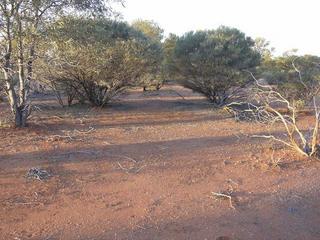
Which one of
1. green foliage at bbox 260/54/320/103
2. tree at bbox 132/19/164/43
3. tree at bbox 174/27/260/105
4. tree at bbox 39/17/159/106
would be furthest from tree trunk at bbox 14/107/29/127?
tree at bbox 132/19/164/43

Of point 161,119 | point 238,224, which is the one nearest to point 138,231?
point 238,224

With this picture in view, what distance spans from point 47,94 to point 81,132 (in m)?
10.1

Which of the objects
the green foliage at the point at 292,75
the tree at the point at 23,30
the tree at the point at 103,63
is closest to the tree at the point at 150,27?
the green foliage at the point at 292,75

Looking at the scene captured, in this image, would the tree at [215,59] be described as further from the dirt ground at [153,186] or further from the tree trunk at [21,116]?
the tree trunk at [21,116]

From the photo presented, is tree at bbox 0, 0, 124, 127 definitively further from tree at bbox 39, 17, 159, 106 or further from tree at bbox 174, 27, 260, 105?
tree at bbox 174, 27, 260, 105

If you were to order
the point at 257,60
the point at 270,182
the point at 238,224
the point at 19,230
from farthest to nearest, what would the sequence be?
1. the point at 257,60
2. the point at 270,182
3. the point at 238,224
4. the point at 19,230

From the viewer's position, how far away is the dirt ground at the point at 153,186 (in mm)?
5875

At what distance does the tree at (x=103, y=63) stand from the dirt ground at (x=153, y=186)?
2173 millimetres

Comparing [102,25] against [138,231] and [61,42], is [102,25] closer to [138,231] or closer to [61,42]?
[61,42]

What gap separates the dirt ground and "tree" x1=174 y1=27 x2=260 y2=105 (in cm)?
525

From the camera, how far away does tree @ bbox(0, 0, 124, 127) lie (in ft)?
33.9

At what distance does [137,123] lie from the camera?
1305 centimetres

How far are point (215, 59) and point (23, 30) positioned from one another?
7914mm

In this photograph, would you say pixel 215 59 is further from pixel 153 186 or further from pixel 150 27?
pixel 150 27
